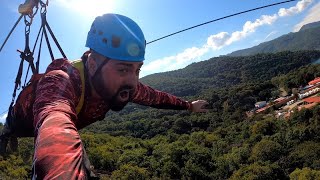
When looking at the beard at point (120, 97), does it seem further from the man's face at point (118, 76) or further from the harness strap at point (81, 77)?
the harness strap at point (81, 77)

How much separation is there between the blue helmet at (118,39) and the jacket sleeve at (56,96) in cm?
31

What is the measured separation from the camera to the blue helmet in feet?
8.11

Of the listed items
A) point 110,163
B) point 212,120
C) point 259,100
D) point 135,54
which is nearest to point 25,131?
point 135,54

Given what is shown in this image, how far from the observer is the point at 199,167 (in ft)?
248

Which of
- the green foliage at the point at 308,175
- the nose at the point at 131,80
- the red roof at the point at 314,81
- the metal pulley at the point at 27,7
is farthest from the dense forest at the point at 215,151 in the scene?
the nose at the point at 131,80

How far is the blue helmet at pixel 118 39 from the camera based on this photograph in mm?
2473

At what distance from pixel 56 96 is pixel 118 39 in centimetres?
75

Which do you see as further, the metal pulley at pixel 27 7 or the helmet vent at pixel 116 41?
the metal pulley at pixel 27 7

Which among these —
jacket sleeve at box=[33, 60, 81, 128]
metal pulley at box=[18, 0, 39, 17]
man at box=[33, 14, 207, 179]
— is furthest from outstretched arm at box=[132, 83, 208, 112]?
metal pulley at box=[18, 0, 39, 17]

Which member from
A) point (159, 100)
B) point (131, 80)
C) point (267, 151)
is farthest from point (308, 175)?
point (131, 80)

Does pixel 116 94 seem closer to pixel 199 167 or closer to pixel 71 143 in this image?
pixel 71 143

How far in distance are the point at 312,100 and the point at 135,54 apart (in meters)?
113

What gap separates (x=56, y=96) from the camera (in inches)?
77.5

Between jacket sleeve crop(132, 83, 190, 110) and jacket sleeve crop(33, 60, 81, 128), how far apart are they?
159 cm
